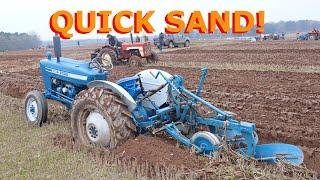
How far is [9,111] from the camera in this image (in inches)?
349

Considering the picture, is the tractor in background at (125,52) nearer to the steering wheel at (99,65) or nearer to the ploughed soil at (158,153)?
the steering wheel at (99,65)

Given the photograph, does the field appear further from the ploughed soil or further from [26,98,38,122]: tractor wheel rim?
[26,98,38,122]: tractor wheel rim

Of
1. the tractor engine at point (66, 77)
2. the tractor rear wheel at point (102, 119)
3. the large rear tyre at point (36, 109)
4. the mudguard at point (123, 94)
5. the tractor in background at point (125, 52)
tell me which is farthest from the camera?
the tractor in background at point (125, 52)

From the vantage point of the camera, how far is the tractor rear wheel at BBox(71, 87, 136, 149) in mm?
Result: 5465

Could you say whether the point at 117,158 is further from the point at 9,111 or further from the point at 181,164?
the point at 9,111

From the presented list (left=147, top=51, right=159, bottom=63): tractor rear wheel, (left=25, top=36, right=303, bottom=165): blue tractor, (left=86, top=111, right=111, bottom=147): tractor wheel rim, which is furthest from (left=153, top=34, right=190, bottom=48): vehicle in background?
(left=86, top=111, right=111, bottom=147): tractor wheel rim

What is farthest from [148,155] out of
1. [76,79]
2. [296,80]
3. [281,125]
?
[296,80]

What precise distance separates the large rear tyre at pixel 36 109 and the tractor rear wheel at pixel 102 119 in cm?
151

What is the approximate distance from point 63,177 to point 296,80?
9.46 m

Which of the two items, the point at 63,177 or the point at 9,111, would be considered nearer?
the point at 63,177

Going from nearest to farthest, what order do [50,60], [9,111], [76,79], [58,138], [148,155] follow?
[148,155] → [58,138] → [76,79] → [50,60] → [9,111]

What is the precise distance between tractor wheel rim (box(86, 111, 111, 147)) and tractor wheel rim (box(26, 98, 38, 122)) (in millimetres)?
2072

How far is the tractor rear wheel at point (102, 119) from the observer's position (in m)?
5.46

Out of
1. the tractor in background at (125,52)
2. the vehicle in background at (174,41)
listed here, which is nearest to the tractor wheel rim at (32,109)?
the tractor in background at (125,52)
